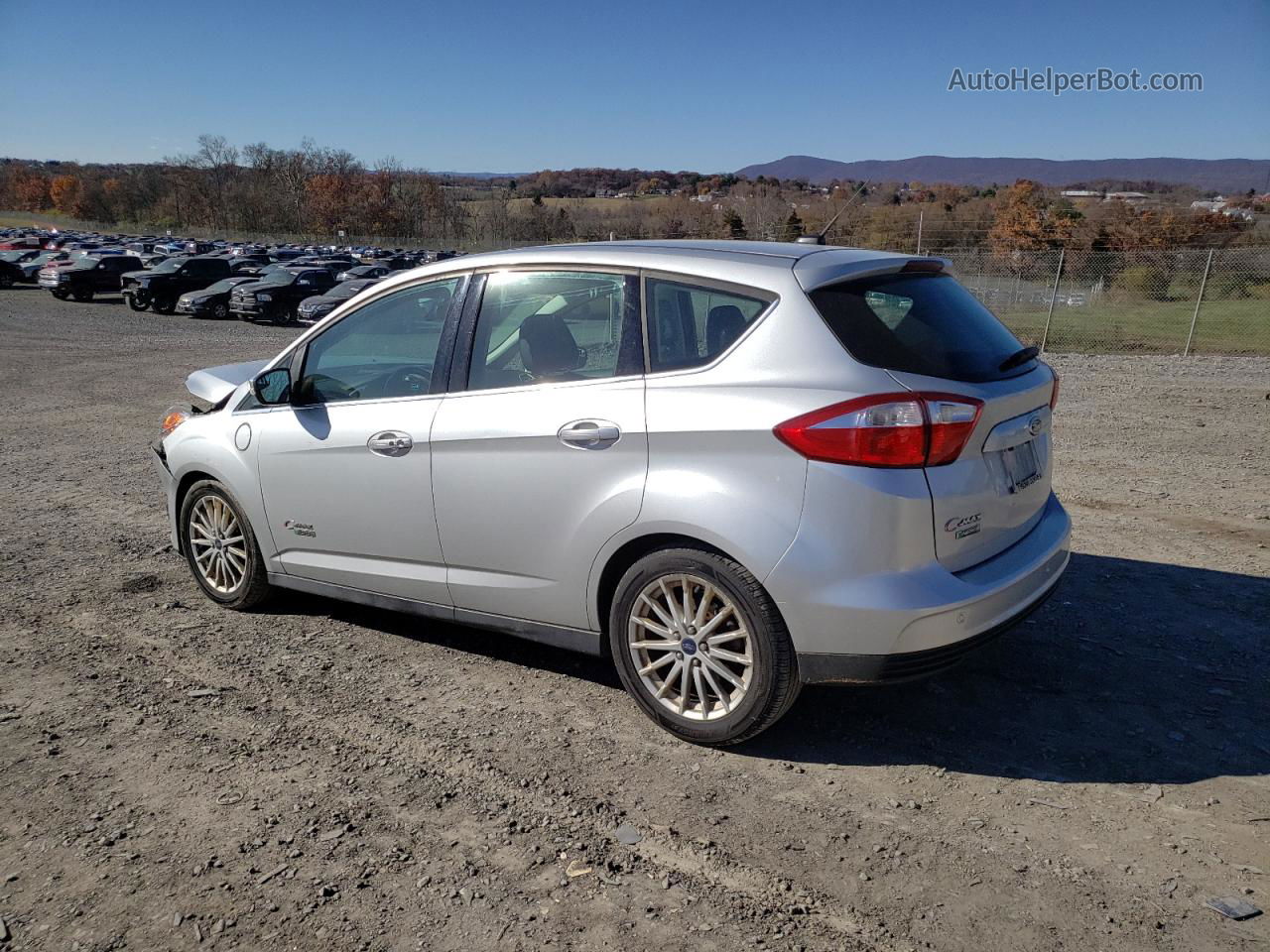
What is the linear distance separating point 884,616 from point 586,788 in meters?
1.22

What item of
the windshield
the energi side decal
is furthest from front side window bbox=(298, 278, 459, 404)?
the windshield

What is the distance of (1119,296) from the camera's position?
22.7 metres

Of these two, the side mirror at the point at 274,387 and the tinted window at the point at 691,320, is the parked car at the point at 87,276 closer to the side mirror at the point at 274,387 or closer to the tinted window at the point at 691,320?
the side mirror at the point at 274,387

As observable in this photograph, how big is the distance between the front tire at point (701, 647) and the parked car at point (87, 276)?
38.0m

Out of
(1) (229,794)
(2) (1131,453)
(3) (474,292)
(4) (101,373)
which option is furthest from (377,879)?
(4) (101,373)

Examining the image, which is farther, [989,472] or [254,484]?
[254,484]

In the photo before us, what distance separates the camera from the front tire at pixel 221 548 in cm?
513

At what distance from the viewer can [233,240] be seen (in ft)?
282

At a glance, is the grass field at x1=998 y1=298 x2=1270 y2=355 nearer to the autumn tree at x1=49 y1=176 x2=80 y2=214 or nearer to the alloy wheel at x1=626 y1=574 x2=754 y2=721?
the alloy wheel at x1=626 y1=574 x2=754 y2=721

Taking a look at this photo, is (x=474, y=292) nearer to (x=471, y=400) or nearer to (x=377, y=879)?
(x=471, y=400)

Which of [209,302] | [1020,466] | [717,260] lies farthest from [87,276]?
[1020,466]

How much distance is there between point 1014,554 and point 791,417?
3.61ft

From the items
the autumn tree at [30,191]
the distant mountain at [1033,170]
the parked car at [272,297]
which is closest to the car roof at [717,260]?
the parked car at [272,297]

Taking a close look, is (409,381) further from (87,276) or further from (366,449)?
(87,276)
